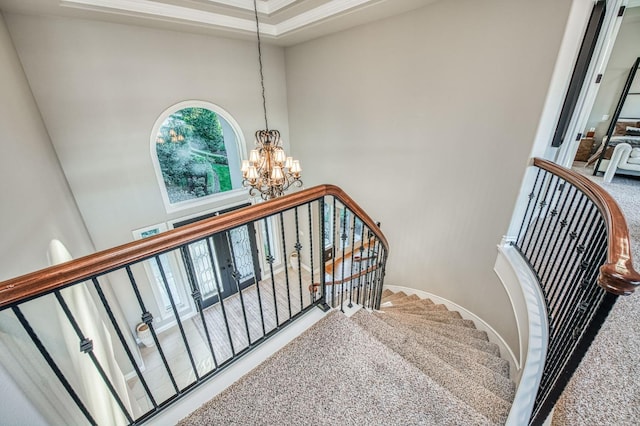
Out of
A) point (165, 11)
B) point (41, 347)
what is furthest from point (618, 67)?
point (41, 347)

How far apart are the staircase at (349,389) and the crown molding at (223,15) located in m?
3.51

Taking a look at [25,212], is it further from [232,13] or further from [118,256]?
[232,13]

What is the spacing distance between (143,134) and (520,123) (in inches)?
191

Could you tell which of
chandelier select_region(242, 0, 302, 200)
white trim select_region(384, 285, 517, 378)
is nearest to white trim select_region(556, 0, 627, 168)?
white trim select_region(384, 285, 517, 378)

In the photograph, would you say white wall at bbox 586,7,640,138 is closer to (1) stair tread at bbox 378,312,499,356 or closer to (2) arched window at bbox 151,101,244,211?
(1) stair tread at bbox 378,312,499,356

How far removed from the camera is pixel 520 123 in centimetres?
260

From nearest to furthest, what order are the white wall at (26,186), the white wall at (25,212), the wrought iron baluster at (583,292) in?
the white wall at (25,212) < the wrought iron baluster at (583,292) < the white wall at (26,186)

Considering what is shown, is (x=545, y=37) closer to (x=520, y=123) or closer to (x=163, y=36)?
(x=520, y=123)

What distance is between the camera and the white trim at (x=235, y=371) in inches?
48.3

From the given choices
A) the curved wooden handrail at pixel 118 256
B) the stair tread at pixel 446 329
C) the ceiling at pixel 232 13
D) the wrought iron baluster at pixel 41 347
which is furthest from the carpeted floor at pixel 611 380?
→ the ceiling at pixel 232 13

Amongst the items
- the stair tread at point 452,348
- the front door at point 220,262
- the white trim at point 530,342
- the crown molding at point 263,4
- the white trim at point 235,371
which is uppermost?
the crown molding at point 263,4

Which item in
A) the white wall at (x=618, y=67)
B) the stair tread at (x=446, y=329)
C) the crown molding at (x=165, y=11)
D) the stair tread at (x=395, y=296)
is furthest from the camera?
the white wall at (x=618, y=67)

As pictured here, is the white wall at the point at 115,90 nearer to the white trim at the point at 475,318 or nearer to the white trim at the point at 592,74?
the white trim at the point at 475,318

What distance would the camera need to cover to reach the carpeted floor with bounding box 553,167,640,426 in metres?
1.23
